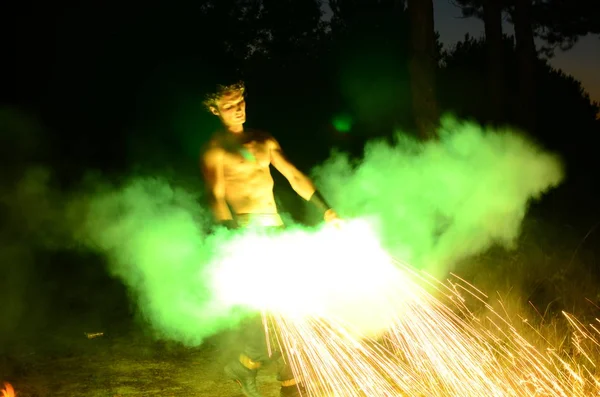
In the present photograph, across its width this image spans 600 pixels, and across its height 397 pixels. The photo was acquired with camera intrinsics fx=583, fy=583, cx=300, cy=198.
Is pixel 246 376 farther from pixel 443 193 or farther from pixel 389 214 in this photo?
pixel 443 193

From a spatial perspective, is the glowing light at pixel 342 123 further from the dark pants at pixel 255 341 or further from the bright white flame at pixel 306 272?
the dark pants at pixel 255 341

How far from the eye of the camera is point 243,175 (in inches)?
178

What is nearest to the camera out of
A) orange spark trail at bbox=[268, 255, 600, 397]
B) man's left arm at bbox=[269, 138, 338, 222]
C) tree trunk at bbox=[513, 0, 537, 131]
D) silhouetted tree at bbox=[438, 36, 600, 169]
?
orange spark trail at bbox=[268, 255, 600, 397]

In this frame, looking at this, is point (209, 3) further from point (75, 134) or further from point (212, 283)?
point (212, 283)

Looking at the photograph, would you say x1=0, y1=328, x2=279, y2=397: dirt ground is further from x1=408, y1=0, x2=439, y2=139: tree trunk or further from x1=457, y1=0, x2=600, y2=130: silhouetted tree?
x1=457, y1=0, x2=600, y2=130: silhouetted tree

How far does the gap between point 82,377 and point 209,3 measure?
557 centimetres

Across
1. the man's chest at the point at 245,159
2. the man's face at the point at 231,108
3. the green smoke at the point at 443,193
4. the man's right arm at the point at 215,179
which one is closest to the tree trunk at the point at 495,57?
the green smoke at the point at 443,193

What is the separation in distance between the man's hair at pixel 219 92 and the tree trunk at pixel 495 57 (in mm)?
7428

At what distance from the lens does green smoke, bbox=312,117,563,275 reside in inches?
250

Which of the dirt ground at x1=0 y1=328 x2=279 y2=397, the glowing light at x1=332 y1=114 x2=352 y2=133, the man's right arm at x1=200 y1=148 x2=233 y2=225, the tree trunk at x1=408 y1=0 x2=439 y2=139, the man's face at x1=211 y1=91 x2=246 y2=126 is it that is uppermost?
the tree trunk at x1=408 y1=0 x2=439 y2=139

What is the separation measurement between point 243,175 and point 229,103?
56cm

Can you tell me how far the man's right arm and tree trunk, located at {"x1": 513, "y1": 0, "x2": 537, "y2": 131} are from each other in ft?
27.4

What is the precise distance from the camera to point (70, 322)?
689 cm

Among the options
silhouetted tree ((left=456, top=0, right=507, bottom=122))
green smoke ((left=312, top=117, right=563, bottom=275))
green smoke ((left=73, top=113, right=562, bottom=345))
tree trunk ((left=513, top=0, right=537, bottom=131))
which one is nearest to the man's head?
green smoke ((left=73, top=113, right=562, bottom=345))
